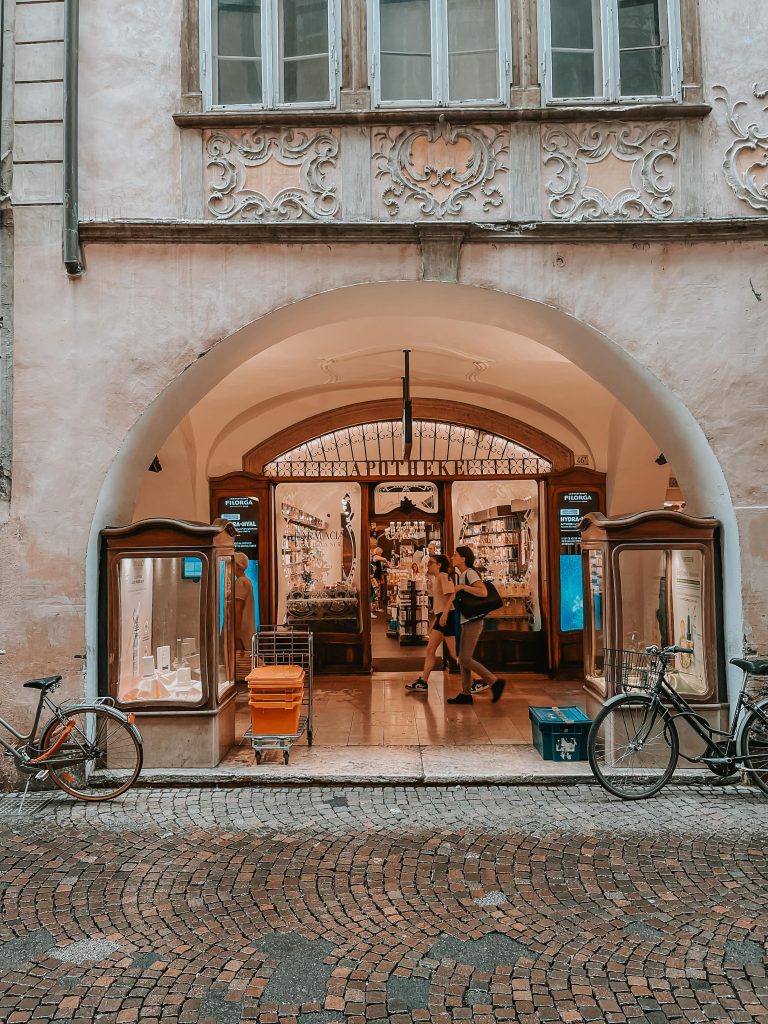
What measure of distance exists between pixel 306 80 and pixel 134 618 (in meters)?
4.84

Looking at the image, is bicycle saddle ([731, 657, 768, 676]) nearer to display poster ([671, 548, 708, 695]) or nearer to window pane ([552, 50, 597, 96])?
display poster ([671, 548, 708, 695])

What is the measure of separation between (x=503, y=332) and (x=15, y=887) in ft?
22.4

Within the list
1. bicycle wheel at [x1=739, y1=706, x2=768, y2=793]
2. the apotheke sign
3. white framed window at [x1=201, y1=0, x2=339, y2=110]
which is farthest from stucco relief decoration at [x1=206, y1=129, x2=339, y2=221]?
the apotheke sign

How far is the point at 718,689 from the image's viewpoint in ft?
21.3

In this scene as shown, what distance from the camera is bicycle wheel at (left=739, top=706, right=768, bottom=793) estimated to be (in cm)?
582

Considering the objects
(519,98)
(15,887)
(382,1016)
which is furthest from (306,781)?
(519,98)

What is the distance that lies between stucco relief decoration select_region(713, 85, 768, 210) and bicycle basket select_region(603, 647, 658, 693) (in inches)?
151

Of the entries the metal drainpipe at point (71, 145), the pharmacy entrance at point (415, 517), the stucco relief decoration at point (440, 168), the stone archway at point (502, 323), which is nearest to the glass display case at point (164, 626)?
the stone archway at point (502, 323)

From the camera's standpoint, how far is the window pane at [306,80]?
680 centimetres

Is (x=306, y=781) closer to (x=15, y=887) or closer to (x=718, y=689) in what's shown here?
(x=15, y=887)

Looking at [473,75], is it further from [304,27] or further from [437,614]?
[437,614]

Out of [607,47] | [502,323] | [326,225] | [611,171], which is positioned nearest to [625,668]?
[502,323]

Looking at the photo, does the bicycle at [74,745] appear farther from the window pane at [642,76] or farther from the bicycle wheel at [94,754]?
the window pane at [642,76]

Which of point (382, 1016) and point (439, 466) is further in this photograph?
point (439, 466)
